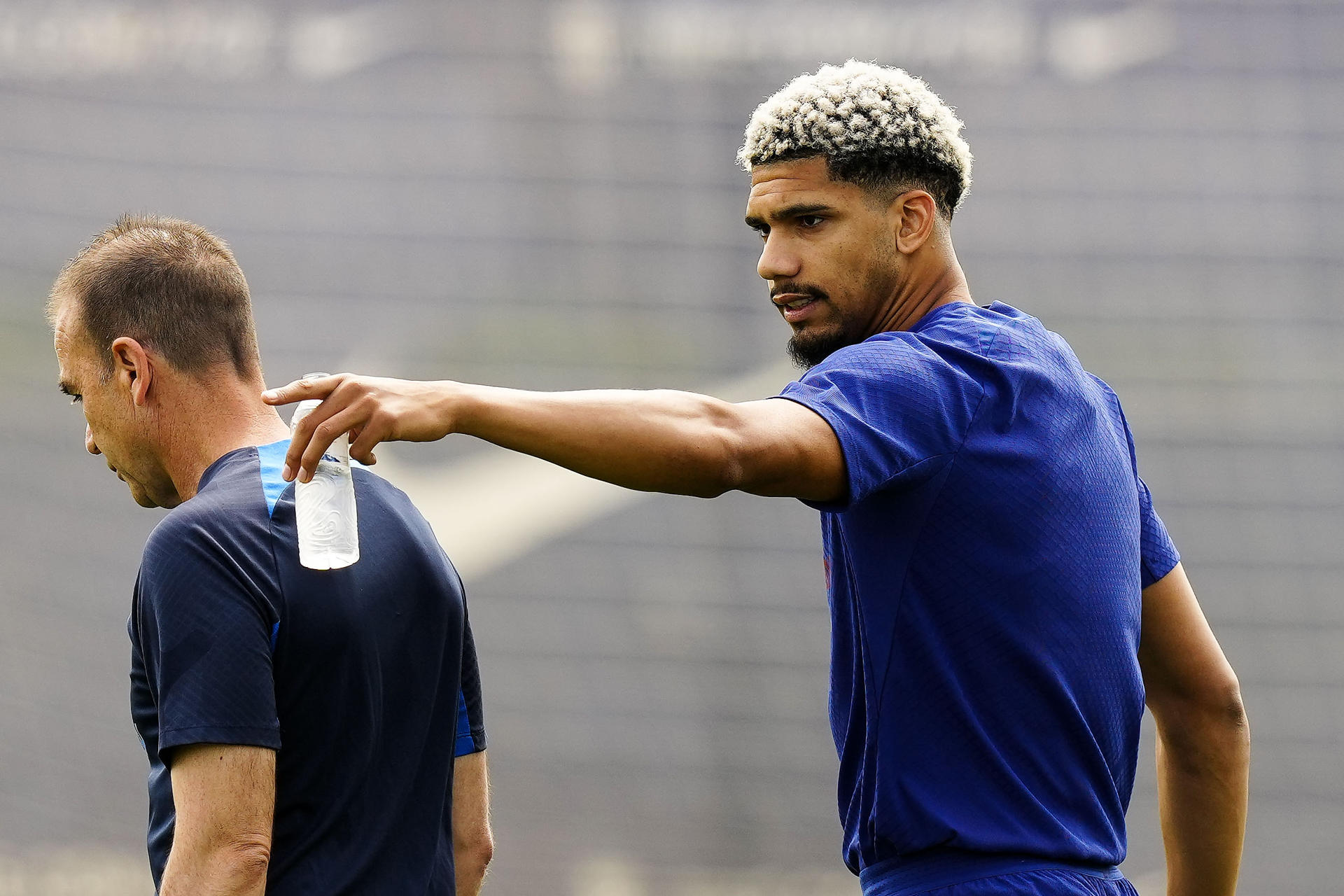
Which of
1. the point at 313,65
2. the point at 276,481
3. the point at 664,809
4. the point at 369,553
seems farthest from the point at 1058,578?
the point at 313,65

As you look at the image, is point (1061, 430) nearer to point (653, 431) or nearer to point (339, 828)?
point (653, 431)

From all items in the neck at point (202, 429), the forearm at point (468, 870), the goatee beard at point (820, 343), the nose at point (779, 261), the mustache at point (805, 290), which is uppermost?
the nose at point (779, 261)

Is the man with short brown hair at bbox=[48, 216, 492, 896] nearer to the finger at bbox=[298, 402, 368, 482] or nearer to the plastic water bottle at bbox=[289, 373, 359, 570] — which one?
the plastic water bottle at bbox=[289, 373, 359, 570]

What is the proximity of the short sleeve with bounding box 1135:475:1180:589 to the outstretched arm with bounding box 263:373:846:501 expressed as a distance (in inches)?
31.3

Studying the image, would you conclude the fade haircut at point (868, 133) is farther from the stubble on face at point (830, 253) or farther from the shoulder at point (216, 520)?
the shoulder at point (216, 520)

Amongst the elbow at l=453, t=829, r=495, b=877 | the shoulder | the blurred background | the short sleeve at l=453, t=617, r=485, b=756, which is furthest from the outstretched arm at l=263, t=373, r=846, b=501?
the blurred background

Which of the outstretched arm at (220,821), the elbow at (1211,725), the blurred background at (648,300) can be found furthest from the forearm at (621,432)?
the blurred background at (648,300)

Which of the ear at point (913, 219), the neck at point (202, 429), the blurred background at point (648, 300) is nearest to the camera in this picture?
the neck at point (202, 429)

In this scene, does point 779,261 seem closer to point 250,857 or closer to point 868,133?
point 868,133

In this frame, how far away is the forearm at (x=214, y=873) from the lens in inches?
66.9

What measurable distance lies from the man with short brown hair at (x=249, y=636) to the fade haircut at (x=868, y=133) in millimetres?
789

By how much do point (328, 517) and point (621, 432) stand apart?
36cm

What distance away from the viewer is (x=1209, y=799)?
234cm

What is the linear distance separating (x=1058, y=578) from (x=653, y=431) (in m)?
0.64
